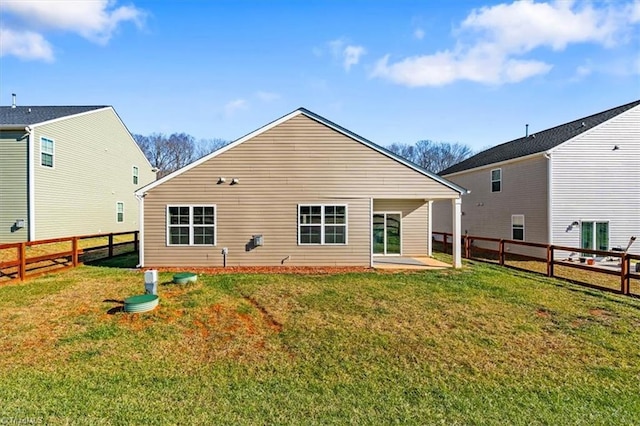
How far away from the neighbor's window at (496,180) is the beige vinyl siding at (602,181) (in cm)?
352

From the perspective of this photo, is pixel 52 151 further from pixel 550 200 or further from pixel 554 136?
pixel 554 136

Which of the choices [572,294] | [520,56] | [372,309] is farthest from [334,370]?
[520,56]

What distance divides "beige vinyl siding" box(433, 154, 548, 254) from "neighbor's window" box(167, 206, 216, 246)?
14.1 m

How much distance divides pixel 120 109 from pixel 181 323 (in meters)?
21.6

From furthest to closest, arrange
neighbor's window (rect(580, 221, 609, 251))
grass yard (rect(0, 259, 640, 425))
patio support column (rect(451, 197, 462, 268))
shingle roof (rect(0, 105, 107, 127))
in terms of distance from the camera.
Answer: shingle roof (rect(0, 105, 107, 127)) → neighbor's window (rect(580, 221, 609, 251)) → patio support column (rect(451, 197, 462, 268)) → grass yard (rect(0, 259, 640, 425))

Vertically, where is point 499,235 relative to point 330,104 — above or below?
below

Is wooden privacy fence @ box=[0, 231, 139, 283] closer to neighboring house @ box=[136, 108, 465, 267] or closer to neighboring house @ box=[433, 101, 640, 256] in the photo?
neighboring house @ box=[136, 108, 465, 267]

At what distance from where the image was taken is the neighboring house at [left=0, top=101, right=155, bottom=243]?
46.7 ft

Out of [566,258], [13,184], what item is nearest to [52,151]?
[13,184]

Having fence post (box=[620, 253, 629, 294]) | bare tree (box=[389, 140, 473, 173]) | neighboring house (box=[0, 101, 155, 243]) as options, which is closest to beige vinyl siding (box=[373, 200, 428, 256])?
fence post (box=[620, 253, 629, 294])

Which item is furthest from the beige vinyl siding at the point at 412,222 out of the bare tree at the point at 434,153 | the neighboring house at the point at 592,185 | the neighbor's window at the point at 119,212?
the bare tree at the point at 434,153

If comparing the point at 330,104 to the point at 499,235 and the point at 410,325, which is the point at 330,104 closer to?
the point at 499,235

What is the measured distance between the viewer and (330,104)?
2144 cm

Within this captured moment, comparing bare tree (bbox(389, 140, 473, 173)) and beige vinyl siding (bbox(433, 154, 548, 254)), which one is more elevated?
bare tree (bbox(389, 140, 473, 173))
